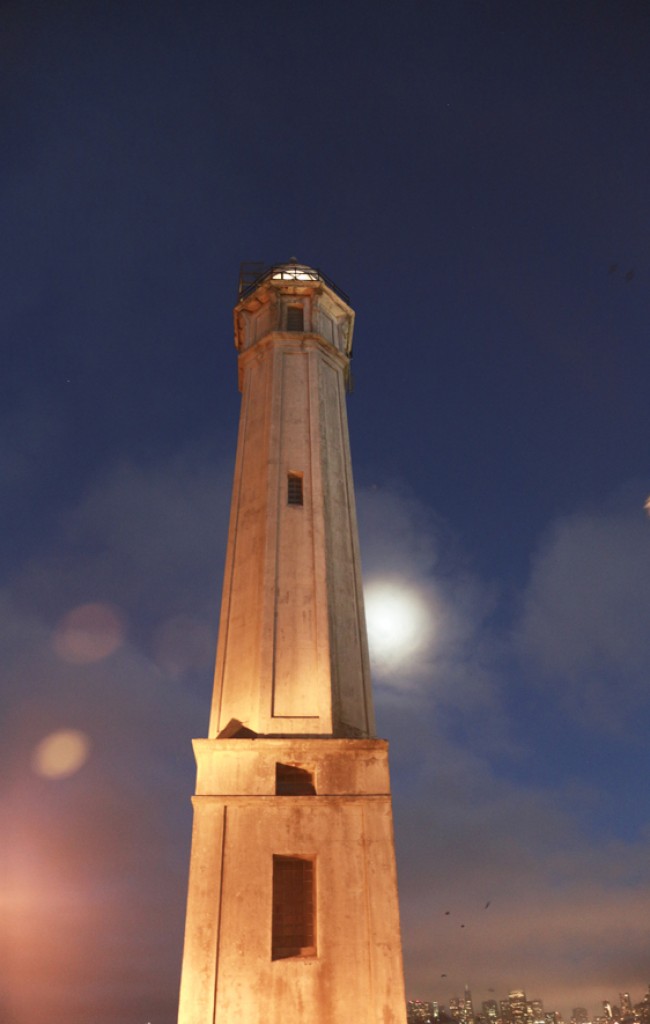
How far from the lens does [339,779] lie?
64.6ft

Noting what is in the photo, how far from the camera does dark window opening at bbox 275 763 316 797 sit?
65.6ft

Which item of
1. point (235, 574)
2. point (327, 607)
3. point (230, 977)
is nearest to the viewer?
point (230, 977)

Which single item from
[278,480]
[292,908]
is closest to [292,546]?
[278,480]

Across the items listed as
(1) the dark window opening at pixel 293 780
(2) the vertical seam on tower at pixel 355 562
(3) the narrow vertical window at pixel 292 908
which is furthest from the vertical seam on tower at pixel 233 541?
(3) the narrow vertical window at pixel 292 908

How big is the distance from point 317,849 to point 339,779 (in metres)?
1.69

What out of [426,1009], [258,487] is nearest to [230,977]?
[258,487]

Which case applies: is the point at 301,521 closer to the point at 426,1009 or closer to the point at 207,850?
the point at 207,850

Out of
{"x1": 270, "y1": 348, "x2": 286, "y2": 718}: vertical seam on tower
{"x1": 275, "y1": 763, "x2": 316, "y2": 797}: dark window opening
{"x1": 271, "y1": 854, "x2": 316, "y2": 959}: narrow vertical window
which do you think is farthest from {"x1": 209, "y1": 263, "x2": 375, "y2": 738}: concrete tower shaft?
{"x1": 271, "y1": 854, "x2": 316, "y2": 959}: narrow vertical window

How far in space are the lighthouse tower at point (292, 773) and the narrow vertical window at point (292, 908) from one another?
3 centimetres

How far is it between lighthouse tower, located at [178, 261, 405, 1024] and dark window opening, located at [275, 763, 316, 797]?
0.04 metres

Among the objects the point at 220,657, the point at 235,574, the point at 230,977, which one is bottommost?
the point at 230,977

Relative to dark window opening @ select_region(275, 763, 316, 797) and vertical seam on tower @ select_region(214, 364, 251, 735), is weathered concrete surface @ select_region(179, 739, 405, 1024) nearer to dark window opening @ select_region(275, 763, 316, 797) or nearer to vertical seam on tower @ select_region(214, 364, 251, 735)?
dark window opening @ select_region(275, 763, 316, 797)

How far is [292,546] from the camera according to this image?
25.2 metres

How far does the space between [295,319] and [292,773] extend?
19455mm
